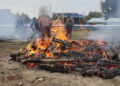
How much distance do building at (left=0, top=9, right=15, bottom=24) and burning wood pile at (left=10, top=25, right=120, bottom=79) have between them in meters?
7.47

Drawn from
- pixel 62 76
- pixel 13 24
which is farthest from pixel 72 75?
pixel 13 24

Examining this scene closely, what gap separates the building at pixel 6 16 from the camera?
17328 millimetres

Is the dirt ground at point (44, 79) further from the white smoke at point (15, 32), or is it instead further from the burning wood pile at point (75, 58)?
the white smoke at point (15, 32)

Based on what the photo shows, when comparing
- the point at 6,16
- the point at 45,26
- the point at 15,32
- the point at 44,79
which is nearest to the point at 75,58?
the point at 44,79

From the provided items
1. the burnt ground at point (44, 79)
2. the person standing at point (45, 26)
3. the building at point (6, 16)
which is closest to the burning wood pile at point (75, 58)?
the burnt ground at point (44, 79)

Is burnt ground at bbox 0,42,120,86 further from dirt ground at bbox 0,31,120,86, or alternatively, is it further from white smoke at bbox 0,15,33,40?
white smoke at bbox 0,15,33,40

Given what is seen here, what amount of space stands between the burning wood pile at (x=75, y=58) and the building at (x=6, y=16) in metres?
7.47

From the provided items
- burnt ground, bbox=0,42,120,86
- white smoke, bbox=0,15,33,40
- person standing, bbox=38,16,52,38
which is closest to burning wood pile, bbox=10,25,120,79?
burnt ground, bbox=0,42,120,86

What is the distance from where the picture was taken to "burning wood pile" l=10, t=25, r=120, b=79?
27.2ft

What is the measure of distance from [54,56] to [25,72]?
4.22ft

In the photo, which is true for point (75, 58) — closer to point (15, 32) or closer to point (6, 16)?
point (6, 16)

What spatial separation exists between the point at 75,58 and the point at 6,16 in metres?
10.9

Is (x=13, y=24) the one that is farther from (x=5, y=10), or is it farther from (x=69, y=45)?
(x=69, y=45)

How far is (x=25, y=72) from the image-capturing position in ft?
28.6
